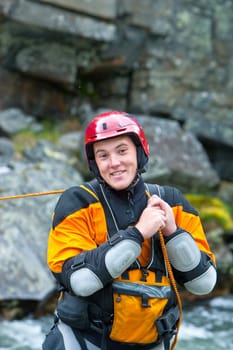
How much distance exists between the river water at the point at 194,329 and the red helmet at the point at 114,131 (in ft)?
10.9

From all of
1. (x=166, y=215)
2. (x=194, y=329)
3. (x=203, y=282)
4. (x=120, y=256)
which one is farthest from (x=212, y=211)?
(x=120, y=256)

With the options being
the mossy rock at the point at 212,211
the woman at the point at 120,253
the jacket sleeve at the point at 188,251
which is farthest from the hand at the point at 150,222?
the mossy rock at the point at 212,211

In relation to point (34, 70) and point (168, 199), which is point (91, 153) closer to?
point (168, 199)

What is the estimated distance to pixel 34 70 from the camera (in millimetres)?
9883

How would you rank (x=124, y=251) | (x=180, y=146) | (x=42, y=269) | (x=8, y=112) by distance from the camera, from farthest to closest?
(x=8, y=112) < (x=180, y=146) < (x=42, y=269) < (x=124, y=251)

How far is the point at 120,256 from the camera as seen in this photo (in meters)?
2.39

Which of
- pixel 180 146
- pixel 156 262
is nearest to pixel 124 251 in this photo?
pixel 156 262

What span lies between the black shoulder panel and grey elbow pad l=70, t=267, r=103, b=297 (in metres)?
0.28

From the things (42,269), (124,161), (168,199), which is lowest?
(42,269)

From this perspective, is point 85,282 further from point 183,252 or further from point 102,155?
point 102,155

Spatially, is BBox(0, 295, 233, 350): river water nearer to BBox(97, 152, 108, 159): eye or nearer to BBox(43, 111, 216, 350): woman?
BBox(43, 111, 216, 350): woman

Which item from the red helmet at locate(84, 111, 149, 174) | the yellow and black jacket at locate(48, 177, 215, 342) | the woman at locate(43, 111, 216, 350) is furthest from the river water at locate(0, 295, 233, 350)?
the red helmet at locate(84, 111, 149, 174)

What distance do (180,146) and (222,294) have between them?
2.54m

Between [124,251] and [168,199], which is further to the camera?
[168,199]
